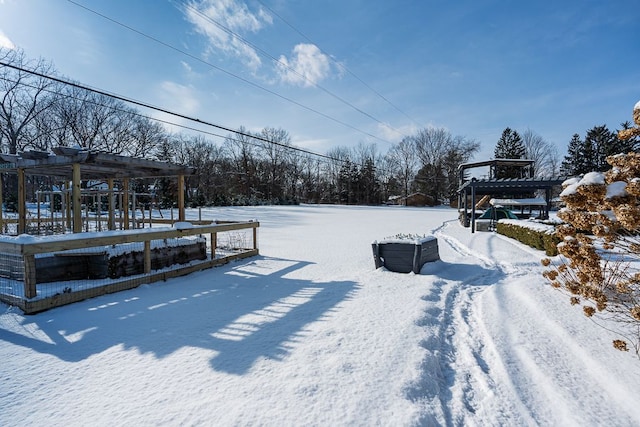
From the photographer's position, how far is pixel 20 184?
727cm

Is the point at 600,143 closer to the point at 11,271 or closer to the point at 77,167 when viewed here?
the point at 77,167

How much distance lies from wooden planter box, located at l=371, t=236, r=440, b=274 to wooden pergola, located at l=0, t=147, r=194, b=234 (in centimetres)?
487

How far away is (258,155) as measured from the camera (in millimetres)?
45875

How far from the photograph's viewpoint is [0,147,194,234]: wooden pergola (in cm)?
584

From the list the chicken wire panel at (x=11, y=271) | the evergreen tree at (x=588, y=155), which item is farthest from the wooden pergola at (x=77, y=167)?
the evergreen tree at (x=588, y=155)

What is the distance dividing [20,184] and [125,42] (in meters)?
4.29

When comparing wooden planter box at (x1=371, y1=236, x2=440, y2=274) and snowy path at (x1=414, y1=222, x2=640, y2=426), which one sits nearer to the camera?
snowy path at (x1=414, y1=222, x2=640, y2=426)

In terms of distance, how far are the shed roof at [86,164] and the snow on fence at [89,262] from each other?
1531mm

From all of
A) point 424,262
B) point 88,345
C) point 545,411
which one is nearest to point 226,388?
point 88,345

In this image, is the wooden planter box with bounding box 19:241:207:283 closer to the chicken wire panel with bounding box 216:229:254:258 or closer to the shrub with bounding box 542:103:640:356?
the chicken wire panel with bounding box 216:229:254:258

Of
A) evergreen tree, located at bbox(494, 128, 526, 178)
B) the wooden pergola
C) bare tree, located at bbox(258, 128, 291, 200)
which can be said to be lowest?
the wooden pergola

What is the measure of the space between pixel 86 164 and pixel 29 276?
318 centimetres

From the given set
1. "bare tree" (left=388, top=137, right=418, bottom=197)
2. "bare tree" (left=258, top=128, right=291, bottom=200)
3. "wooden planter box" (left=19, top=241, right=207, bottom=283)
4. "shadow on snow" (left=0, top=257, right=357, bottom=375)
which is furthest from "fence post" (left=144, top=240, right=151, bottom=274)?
"bare tree" (left=388, top=137, right=418, bottom=197)

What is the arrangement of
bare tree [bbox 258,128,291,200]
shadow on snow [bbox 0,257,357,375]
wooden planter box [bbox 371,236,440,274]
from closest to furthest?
1. shadow on snow [bbox 0,257,357,375]
2. wooden planter box [bbox 371,236,440,274]
3. bare tree [bbox 258,128,291,200]
